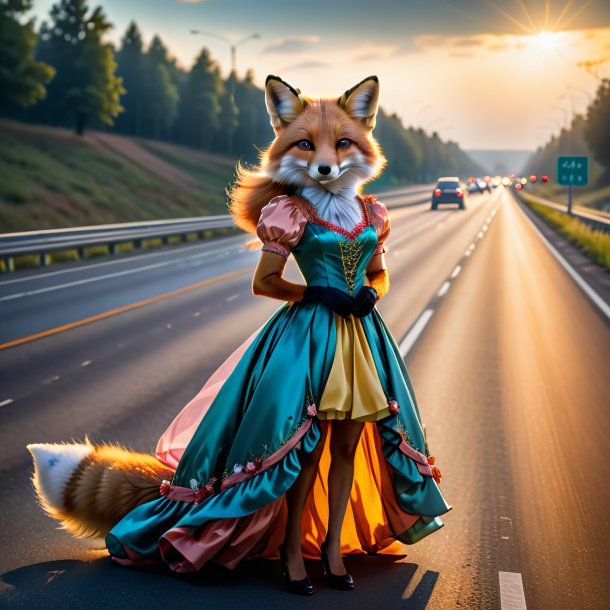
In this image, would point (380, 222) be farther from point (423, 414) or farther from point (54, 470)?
point (423, 414)

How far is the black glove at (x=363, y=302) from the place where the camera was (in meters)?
4.24

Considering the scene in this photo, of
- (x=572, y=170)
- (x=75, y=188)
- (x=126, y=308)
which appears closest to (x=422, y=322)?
(x=126, y=308)

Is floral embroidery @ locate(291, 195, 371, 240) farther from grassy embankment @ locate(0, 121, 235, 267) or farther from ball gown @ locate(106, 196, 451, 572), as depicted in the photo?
grassy embankment @ locate(0, 121, 235, 267)

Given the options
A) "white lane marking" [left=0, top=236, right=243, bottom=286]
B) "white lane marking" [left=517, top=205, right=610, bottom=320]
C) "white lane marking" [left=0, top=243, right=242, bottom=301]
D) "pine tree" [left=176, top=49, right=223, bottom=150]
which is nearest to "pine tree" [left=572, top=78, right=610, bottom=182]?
"pine tree" [left=176, top=49, right=223, bottom=150]

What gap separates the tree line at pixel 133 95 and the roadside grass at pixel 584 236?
5863 millimetres

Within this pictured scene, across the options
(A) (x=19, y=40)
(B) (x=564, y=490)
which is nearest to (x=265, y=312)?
(B) (x=564, y=490)

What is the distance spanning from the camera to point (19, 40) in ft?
191

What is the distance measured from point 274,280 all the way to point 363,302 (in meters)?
0.39

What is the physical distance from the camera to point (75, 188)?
55.2m

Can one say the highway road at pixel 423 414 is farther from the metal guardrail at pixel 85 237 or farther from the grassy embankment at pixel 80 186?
the grassy embankment at pixel 80 186

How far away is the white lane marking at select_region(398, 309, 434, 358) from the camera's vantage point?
11812 mm

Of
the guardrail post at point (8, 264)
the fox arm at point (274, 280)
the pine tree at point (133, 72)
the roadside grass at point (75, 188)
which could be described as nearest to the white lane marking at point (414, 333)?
the fox arm at point (274, 280)

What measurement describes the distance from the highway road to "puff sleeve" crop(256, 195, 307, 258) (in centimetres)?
148

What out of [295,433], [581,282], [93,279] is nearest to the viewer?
[295,433]
